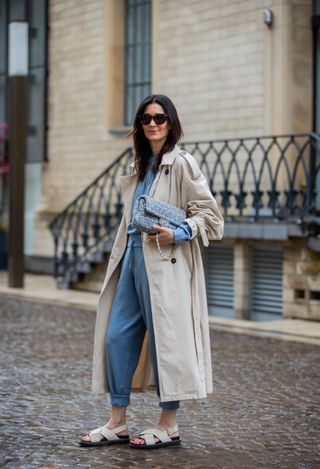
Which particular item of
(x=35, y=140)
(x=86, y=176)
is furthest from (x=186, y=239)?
(x=35, y=140)

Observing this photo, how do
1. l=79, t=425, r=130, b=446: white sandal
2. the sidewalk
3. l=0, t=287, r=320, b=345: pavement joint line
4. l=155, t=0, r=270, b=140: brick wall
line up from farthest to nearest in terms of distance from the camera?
l=155, t=0, r=270, b=140: brick wall → the sidewalk → l=0, t=287, r=320, b=345: pavement joint line → l=79, t=425, r=130, b=446: white sandal

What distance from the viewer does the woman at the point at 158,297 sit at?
5715 millimetres

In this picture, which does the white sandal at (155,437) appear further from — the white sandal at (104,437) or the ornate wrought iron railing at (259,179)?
the ornate wrought iron railing at (259,179)

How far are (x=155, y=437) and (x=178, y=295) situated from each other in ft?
2.59

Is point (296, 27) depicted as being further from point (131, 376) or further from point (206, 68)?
point (131, 376)

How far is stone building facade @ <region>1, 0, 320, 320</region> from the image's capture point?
13469 millimetres

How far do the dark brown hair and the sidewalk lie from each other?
509 cm

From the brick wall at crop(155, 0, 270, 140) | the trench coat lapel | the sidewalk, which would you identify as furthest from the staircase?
the trench coat lapel

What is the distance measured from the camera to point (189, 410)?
7.22 m

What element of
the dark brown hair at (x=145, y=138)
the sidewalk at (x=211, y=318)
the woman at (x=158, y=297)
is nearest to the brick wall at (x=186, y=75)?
the sidewalk at (x=211, y=318)

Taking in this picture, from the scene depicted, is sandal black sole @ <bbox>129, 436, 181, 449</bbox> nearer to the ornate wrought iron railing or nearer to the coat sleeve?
the coat sleeve

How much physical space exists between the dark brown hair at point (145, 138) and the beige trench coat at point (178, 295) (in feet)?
0.18

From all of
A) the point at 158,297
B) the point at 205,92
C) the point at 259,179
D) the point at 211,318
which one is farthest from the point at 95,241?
Result: the point at 158,297

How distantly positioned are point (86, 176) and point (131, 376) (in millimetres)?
12743
